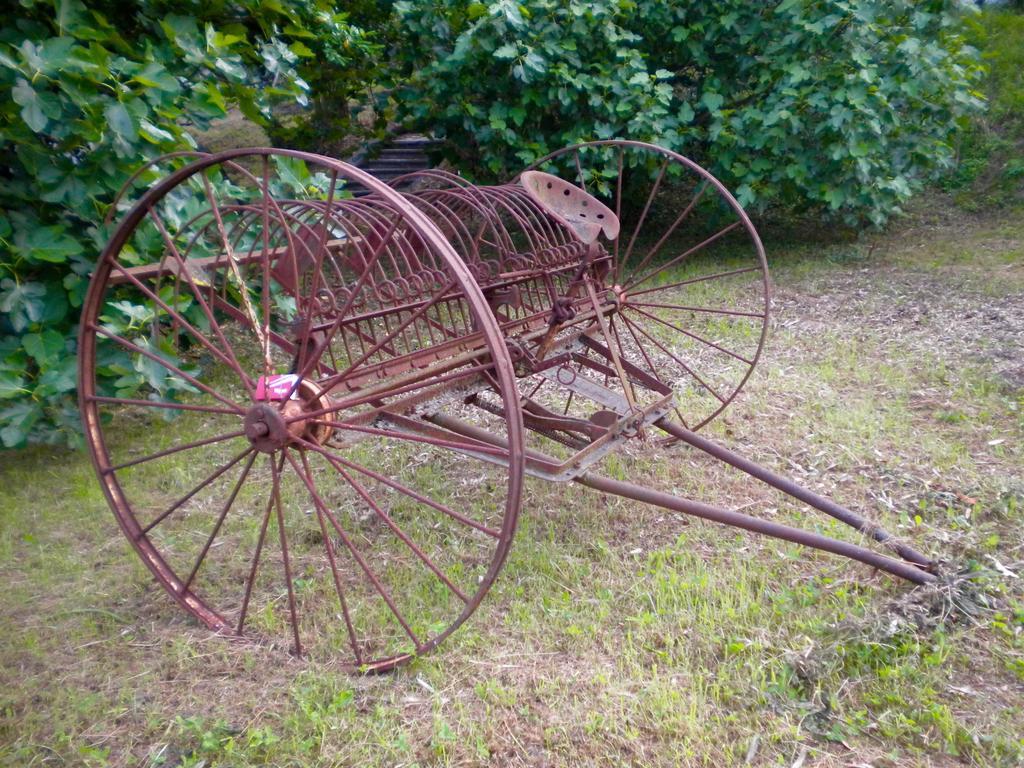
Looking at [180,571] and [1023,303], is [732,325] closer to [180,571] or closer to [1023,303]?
[1023,303]

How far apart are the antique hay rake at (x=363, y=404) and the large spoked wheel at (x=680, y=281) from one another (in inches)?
3.2

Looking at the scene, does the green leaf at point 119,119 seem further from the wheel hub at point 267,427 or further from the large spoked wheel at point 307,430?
the wheel hub at point 267,427

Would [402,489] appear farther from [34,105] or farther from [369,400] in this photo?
[34,105]

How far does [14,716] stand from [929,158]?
22.2 ft

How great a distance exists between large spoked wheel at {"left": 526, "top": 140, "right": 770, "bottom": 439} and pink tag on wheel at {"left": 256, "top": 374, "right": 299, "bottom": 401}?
1.57m

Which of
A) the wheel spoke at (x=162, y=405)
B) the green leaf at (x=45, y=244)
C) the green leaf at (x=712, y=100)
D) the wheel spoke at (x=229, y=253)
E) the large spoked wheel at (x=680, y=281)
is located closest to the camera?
the wheel spoke at (x=229, y=253)

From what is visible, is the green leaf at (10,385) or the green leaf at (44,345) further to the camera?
the green leaf at (44,345)

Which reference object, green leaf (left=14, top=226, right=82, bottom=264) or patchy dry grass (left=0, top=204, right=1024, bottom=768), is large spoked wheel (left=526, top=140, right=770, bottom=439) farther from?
green leaf (left=14, top=226, right=82, bottom=264)

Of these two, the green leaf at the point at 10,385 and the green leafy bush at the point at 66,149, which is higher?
the green leafy bush at the point at 66,149

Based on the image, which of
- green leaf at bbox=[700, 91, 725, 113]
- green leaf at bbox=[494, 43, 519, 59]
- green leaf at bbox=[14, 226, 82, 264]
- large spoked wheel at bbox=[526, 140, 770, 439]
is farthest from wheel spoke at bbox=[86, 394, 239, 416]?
green leaf at bbox=[700, 91, 725, 113]

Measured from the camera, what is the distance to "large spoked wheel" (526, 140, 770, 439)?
340 cm

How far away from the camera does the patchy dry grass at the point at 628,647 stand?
74.3 inches

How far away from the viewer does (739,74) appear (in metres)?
6.25

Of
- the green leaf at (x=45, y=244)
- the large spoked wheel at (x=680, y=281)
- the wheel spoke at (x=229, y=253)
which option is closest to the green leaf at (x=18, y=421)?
the green leaf at (x=45, y=244)
